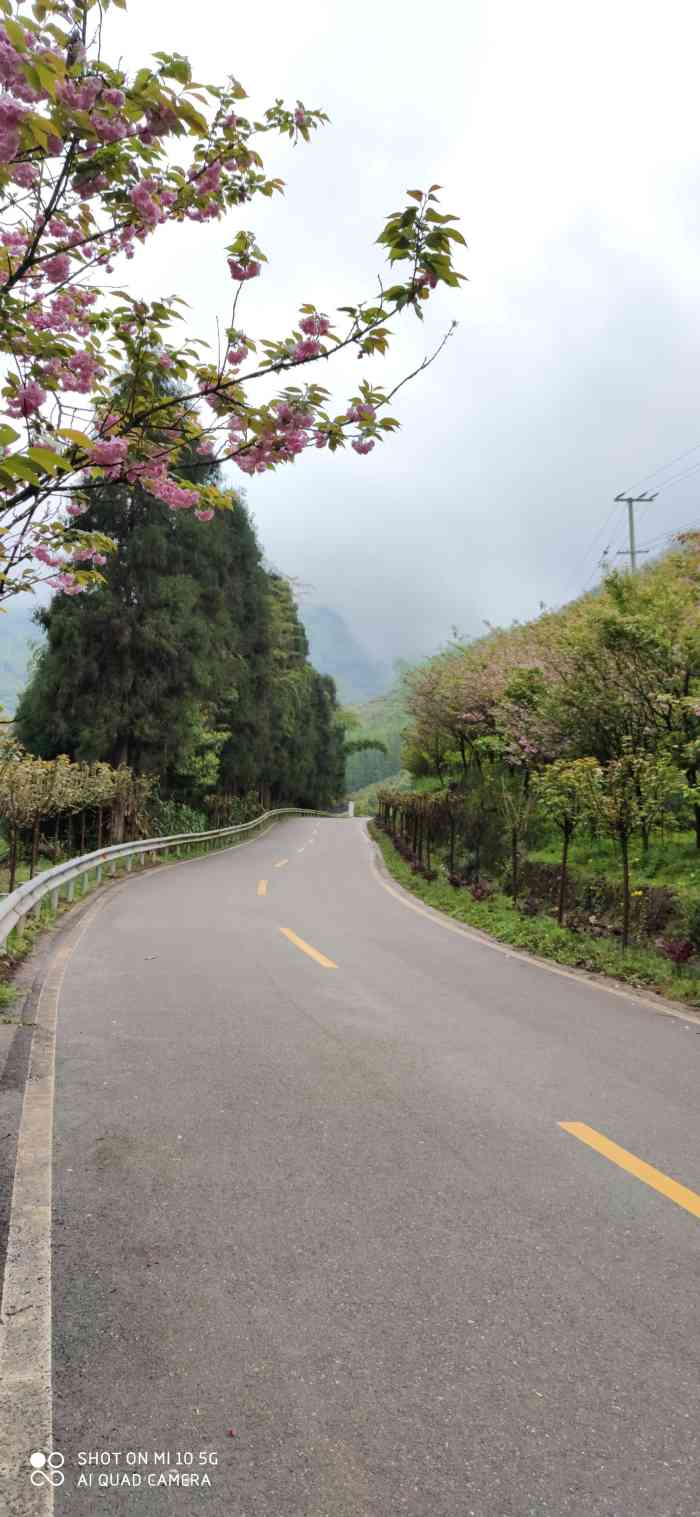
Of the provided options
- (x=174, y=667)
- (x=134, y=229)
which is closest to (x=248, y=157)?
(x=134, y=229)

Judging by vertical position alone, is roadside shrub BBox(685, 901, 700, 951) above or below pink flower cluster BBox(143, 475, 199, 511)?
below

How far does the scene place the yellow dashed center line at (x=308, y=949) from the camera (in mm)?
9053

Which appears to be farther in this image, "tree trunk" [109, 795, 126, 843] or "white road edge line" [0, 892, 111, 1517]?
"tree trunk" [109, 795, 126, 843]

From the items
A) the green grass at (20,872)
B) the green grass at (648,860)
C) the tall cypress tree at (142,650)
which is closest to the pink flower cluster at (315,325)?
the green grass at (648,860)

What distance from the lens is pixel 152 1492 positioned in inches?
81.0

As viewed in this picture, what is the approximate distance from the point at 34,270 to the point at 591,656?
46.5ft

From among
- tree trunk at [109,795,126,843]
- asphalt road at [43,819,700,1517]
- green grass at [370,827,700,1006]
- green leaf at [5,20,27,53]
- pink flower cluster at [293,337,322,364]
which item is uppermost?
green leaf at [5,20,27,53]

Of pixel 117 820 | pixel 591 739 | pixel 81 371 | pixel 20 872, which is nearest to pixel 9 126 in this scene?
pixel 81 371

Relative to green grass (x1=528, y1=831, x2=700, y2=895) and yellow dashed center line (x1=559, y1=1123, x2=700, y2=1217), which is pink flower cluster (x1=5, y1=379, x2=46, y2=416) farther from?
green grass (x1=528, y1=831, x2=700, y2=895)

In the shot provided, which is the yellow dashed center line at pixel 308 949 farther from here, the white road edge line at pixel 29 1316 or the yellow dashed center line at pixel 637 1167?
the yellow dashed center line at pixel 637 1167

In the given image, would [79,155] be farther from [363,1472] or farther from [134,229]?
[363,1472]

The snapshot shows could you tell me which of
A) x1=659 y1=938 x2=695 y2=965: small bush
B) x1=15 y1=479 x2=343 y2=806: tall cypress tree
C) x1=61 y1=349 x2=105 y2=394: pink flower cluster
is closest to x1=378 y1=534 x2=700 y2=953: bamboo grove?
x1=659 y1=938 x2=695 y2=965: small bush

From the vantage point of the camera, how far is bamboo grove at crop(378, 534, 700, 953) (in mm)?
10992

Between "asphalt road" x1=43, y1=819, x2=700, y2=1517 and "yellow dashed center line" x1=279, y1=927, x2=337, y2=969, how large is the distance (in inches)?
89.0
